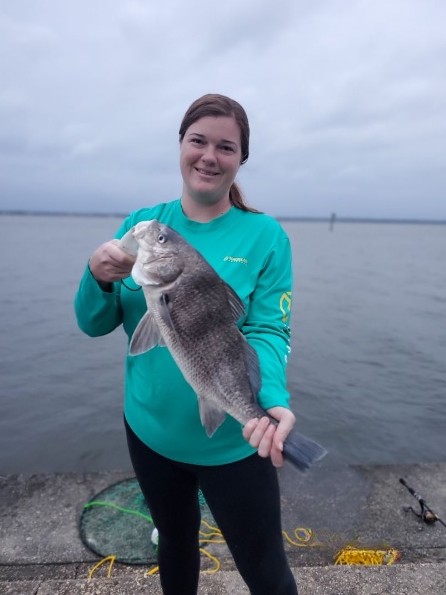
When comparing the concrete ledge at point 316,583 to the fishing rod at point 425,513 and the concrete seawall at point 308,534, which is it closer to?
the concrete seawall at point 308,534

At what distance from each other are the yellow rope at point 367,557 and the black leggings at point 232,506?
2.02 m

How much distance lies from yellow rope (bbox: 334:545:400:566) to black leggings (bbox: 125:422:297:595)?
2018 mm

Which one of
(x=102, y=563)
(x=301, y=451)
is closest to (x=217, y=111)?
(x=301, y=451)

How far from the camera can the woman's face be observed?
8.79 feet

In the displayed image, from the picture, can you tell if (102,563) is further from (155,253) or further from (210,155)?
(210,155)

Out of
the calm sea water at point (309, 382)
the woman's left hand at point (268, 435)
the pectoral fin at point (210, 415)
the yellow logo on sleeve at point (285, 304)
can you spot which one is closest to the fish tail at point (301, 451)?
the woman's left hand at point (268, 435)

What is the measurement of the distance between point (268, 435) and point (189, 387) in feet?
1.81

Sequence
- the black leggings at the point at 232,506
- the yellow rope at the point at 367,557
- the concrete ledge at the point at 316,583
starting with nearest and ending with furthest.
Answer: the black leggings at the point at 232,506, the concrete ledge at the point at 316,583, the yellow rope at the point at 367,557

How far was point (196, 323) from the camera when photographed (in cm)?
265

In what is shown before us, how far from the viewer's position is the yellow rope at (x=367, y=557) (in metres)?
4.50

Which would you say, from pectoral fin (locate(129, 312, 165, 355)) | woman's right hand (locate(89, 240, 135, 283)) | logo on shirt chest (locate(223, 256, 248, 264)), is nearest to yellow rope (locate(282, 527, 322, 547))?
pectoral fin (locate(129, 312, 165, 355))

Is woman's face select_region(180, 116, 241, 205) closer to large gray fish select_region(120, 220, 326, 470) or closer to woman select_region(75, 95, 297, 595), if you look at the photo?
woman select_region(75, 95, 297, 595)

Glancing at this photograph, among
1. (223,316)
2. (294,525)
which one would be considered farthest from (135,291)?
(294,525)

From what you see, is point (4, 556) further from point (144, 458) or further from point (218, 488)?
point (218, 488)
